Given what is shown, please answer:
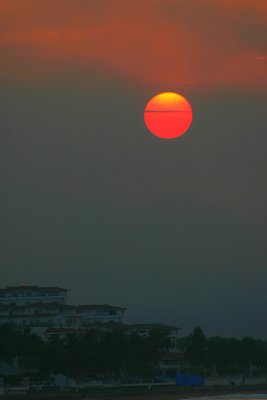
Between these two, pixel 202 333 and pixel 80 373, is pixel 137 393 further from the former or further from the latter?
pixel 202 333

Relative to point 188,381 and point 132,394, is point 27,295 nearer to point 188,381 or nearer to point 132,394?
point 188,381

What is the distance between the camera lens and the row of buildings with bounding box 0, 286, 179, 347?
519 ft

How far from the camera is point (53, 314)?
160 metres

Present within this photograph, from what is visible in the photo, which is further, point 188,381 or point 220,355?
point 220,355

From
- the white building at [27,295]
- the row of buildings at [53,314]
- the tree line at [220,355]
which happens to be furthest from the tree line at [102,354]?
the white building at [27,295]

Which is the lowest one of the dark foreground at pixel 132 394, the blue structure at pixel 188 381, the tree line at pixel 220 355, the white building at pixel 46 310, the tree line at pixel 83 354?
the dark foreground at pixel 132 394

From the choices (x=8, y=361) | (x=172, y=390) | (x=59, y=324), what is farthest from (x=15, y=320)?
(x=172, y=390)

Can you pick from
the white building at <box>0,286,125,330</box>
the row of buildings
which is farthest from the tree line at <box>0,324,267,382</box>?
the white building at <box>0,286,125,330</box>

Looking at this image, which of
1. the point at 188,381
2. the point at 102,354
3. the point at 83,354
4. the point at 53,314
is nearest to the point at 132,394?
the point at 83,354

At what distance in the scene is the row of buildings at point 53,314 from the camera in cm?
15825

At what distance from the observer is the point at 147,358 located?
479 ft

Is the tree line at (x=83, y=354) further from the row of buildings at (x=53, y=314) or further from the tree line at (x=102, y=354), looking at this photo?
the row of buildings at (x=53, y=314)

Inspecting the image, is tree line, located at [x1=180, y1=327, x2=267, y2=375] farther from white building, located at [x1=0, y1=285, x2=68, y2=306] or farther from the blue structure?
the blue structure

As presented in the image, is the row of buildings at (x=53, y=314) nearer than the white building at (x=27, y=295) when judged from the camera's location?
Yes
